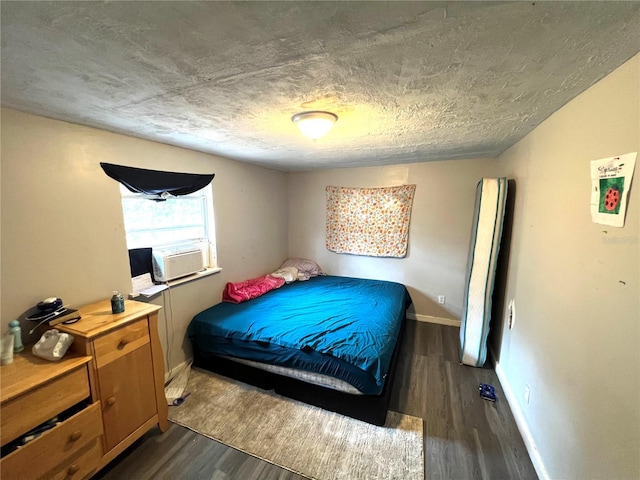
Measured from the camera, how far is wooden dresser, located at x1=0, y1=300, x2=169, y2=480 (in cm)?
115

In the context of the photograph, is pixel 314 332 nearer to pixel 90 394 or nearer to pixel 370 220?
pixel 90 394

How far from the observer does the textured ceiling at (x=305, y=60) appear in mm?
728

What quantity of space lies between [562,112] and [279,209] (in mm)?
3290

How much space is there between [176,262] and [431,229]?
10.1 feet

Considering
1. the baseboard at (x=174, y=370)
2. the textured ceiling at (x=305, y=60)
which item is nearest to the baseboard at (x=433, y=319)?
the textured ceiling at (x=305, y=60)

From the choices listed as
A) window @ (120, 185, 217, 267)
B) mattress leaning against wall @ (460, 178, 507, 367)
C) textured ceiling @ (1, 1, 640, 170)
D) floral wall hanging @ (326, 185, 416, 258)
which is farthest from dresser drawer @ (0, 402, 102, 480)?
floral wall hanging @ (326, 185, 416, 258)

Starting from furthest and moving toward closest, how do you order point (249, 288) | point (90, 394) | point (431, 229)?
point (431, 229) < point (249, 288) < point (90, 394)

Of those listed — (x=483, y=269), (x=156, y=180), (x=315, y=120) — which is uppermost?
(x=315, y=120)

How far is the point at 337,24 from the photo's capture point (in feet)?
2.54

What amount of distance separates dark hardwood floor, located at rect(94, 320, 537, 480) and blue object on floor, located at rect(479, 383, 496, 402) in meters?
0.04

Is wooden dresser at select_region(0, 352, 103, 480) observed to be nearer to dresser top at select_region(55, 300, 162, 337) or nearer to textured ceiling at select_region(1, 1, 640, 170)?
dresser top at select_region(55, 300, 162, 337)

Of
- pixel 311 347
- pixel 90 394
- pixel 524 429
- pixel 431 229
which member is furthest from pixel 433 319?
pixel 90 394

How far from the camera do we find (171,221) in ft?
8.28

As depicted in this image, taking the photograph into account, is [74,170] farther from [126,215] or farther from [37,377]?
[37,377]
